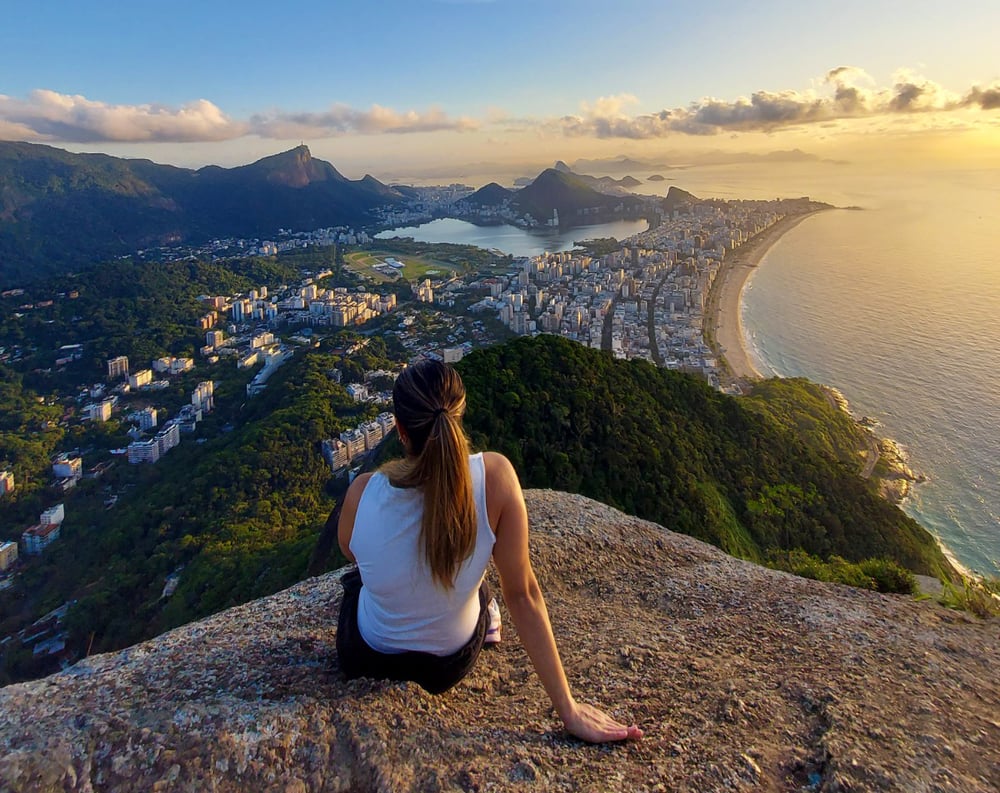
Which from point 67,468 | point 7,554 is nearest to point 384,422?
point 67,468

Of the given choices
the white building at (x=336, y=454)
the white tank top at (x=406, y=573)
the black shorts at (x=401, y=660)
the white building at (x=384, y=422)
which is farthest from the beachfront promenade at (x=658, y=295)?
the white tank top at (x=406, y=573)

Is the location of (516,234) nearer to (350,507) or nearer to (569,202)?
(569,202)

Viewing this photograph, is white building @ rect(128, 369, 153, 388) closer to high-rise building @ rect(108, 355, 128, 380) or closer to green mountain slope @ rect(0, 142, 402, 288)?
high-rise building @ rect(108, 355, 128, 380)

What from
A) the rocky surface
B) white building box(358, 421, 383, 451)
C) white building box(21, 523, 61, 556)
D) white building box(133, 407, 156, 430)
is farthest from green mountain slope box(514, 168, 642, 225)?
the rocky surface

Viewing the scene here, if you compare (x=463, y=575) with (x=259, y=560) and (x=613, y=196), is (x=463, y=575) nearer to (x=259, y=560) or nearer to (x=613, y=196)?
(x=259, y=560)

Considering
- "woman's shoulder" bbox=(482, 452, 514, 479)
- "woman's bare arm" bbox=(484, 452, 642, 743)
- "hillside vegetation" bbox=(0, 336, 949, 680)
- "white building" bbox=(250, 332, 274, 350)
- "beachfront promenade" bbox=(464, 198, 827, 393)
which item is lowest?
"beachfront promenade" bbox=(464, 198, 827, 393)

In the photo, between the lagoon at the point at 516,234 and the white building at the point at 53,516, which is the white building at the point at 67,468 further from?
the lagoon at the point at 516,234
